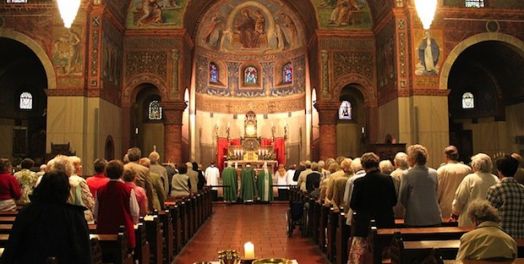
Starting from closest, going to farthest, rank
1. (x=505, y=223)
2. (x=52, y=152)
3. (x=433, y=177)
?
(x=505, y=223) < (x=433, y=177) < (x=52, y=152)

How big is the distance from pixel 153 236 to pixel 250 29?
27496mm

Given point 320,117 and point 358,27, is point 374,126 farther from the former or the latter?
point 358,27

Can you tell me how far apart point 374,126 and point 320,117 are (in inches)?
103

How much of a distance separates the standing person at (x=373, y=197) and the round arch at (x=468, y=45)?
13683 mm

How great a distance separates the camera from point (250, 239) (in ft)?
42.5

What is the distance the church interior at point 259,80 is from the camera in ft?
64.4

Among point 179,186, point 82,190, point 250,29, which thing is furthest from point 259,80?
point 82,190

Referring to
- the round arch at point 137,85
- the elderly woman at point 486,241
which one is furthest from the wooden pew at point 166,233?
the round arch at point 137,85

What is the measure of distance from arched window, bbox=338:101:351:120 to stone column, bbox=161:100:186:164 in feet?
32.9

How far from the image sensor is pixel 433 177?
24.6 ft

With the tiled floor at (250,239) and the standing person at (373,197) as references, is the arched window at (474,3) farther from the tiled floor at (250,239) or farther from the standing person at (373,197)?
the standing person at (373,197)

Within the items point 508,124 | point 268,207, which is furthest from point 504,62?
point 268,207

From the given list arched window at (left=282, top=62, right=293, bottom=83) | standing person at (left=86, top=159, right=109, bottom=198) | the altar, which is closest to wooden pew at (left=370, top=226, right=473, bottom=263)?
standing person at (left=86, top=159, right=109, bottom=198)

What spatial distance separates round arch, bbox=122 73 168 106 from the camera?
2400 centimetres
